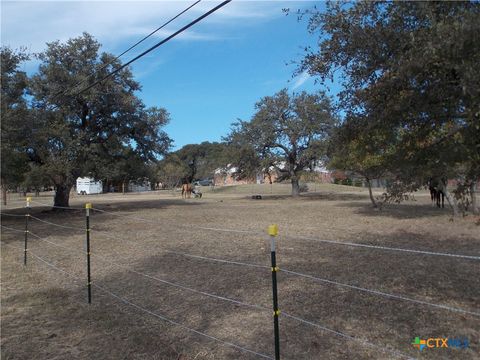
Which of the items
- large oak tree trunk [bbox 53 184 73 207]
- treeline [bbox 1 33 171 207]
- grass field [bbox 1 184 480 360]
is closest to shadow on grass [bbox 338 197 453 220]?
grass field [bbox 1 184 480 360]

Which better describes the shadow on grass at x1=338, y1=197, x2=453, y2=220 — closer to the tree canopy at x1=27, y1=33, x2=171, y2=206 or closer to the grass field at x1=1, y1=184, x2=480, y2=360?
the grass field at x1=1, y1=184, x2=480, y2=360

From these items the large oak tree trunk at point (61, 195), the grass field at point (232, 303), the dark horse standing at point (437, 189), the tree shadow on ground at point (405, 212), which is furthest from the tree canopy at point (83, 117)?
the dark horse standing at point (437, 189)

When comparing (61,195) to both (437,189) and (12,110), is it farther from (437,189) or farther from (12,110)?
(437,189)

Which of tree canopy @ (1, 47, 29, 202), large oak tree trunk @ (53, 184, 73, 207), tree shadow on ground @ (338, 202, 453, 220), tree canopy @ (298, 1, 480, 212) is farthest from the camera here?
large oak tree trunk @ (53, 184, 73, 207)

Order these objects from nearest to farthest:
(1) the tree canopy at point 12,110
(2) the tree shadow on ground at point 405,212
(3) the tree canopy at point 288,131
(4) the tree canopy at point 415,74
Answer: (4) the tree canopy at point 415,74 < (1) the tree canopy at point 12,110 < (2) the tree shadow on ground at point 405,212 < (3) the tree canopy at point 288,131

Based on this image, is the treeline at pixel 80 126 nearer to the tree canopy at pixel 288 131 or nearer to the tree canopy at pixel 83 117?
the tree canopy at pixel 83 117

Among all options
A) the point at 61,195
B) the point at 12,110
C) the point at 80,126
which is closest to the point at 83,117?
the point at 80,126

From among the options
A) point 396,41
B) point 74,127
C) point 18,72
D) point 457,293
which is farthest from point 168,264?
point 74,127

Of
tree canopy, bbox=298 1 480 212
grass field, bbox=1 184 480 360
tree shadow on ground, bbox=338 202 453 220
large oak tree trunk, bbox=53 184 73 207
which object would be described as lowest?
grass field, bbox=1 184 480 360

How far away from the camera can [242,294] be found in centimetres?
634

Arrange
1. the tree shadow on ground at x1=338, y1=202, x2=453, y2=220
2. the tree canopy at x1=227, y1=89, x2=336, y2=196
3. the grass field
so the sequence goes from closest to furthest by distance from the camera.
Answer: the grass field → the tree shadow on ground at x1=338, y1=202, x2=453, y2=220 → the tree canopy at x1=227, y1=89, x2=336, y2=196

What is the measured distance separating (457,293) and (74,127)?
1937 cm

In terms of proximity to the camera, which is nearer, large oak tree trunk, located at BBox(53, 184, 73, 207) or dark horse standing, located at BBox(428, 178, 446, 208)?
dark horse standing, located at BBox(428, 178, 446, 208)

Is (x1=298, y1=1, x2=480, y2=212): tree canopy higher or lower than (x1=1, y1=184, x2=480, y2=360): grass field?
higher
